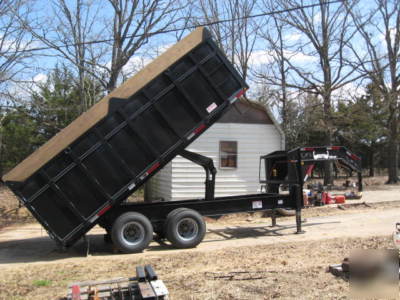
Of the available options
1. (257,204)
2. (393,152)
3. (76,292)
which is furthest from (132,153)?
(393,152)

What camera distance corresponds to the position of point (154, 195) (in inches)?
794

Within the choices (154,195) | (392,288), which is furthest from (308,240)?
(154,195)

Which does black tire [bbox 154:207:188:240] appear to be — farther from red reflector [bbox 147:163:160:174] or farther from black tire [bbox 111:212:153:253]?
red reflector [bbox 147:163:160:174]

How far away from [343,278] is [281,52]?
67.7ft

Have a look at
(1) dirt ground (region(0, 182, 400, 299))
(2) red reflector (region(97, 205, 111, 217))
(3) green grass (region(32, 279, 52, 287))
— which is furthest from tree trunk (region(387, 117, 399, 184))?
(3) green grass (region(32, 279, 52, 287))

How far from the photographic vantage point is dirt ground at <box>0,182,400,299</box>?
641 cm

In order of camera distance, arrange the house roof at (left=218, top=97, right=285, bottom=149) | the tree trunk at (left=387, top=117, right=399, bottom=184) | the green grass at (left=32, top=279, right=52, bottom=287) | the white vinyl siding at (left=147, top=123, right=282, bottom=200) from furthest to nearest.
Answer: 1. the tree trunk at (left=387, top=117, right=399, bottom=184)
2. the house roof at (left=218, top=97, right=285, bottom=149)
3. the white vinyl siding at (left=147, top=123, right=282, bottom=200)
4. the green grass at (left=32, top=279, right=52, bottom=287)

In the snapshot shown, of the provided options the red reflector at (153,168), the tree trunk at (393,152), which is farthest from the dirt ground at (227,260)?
the tree trunk at (393,152)

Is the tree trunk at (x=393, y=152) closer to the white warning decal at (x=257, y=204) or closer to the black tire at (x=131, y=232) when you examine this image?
the white warning decal at (x=257, y=204)

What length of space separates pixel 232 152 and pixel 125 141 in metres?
9.20

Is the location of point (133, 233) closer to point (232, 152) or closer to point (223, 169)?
point (223, 169)

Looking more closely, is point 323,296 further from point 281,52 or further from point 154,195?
point 281,52

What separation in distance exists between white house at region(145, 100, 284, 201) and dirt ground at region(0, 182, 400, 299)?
344cm

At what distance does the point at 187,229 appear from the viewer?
10.3 meters
